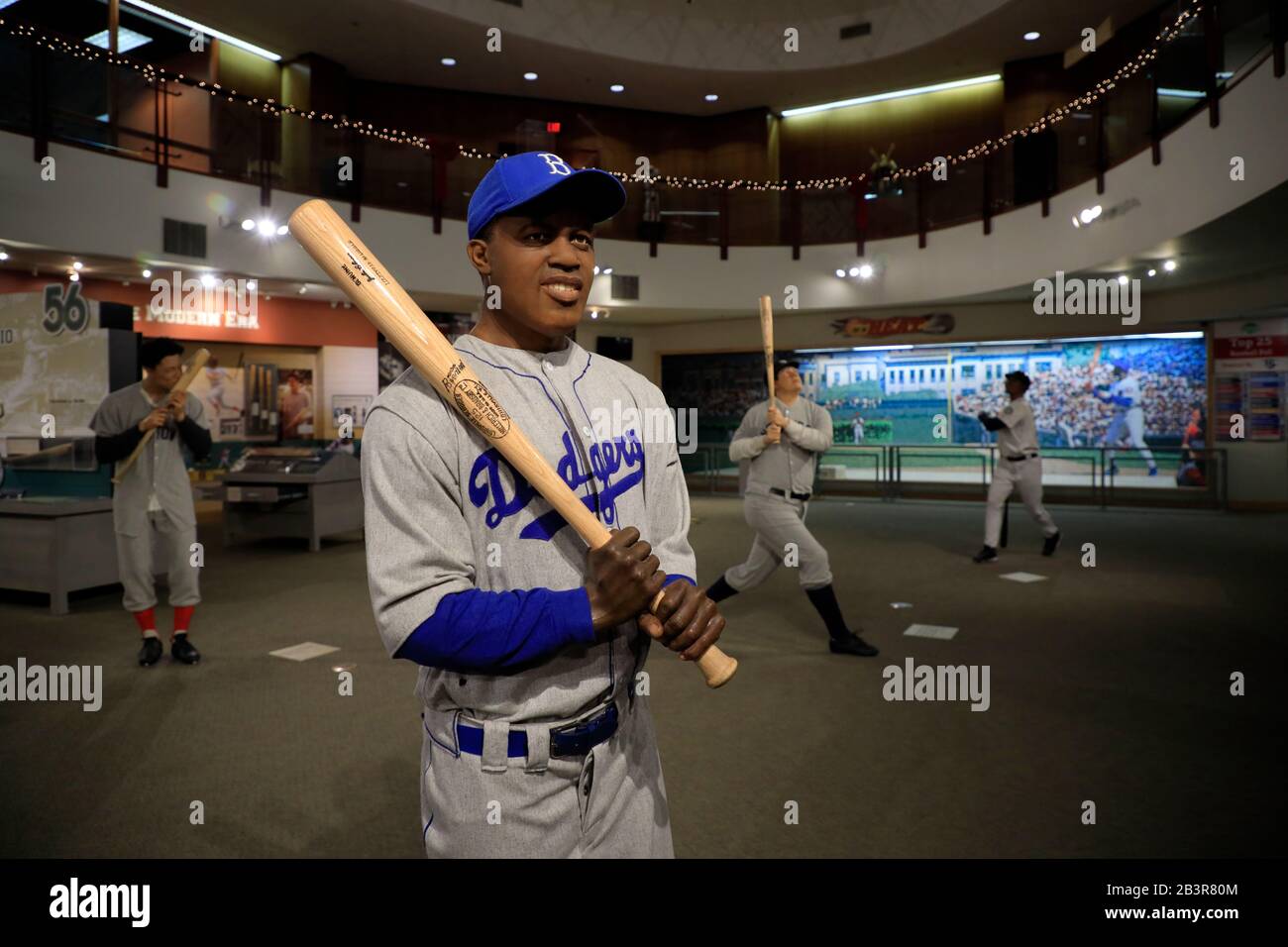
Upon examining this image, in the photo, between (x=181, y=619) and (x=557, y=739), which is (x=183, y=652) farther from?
(x=557, y=739)

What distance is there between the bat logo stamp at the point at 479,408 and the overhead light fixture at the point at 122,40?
1602 centimetres

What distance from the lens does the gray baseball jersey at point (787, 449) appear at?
5156 millimetres

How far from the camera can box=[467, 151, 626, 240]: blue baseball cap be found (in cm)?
128

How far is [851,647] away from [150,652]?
14.5 ft

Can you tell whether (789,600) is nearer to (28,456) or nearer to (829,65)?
(28,456)

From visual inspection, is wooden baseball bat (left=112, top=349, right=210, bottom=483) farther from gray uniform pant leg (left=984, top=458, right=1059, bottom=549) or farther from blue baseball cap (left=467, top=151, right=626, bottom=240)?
gray uniform pant leg (left=984, top=458, right=1059, bottom=549)

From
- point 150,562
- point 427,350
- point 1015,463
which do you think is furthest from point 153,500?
point 1015,463

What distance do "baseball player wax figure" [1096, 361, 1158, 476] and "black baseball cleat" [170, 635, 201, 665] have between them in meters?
14.5

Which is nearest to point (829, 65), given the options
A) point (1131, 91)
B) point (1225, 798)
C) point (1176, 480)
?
point (1131, 91)

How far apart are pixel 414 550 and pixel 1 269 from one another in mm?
13470

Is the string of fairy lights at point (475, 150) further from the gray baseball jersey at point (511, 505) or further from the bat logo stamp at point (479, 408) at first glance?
the bat logo stamp at point (479, 408)

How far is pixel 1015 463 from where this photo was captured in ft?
28.5

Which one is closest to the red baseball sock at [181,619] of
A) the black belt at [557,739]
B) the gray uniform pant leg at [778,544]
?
the gray uniform pant leg at [778,544]

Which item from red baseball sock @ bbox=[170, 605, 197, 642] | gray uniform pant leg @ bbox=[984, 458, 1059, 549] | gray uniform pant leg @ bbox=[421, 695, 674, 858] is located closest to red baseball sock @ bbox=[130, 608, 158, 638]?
red baseball sock @ bbox=[170, 605, 197, 642]
